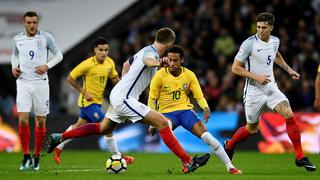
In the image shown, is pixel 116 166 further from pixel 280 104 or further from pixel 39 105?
pixel 280 104

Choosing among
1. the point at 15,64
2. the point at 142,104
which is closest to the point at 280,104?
the point at 142,104

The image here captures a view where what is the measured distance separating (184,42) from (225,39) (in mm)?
1249

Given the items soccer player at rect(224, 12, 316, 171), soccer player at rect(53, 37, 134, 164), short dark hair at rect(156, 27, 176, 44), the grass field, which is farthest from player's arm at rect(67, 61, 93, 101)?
short dark hair at rect(156, 27, 176, 44)

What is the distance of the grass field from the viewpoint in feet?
39.7

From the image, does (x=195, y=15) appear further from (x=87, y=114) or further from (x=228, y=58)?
(x=87, y=114)

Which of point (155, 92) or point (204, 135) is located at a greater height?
point (155, 92)

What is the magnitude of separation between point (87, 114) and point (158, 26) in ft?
31.3

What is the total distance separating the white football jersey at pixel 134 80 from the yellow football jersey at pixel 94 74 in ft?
11.5

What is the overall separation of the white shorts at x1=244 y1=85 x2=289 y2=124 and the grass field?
883 millimetres

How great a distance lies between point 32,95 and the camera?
1380 cm

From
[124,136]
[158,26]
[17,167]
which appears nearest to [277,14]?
[158,26]

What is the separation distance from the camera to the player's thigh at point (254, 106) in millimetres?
13609

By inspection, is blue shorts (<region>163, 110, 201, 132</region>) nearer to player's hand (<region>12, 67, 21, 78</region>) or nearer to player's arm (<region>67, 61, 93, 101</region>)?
player's hand (<region>12, 67, 21, 78</region>)

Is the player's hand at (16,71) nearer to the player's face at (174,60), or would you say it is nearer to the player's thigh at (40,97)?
the player's thigh at (40,97)
